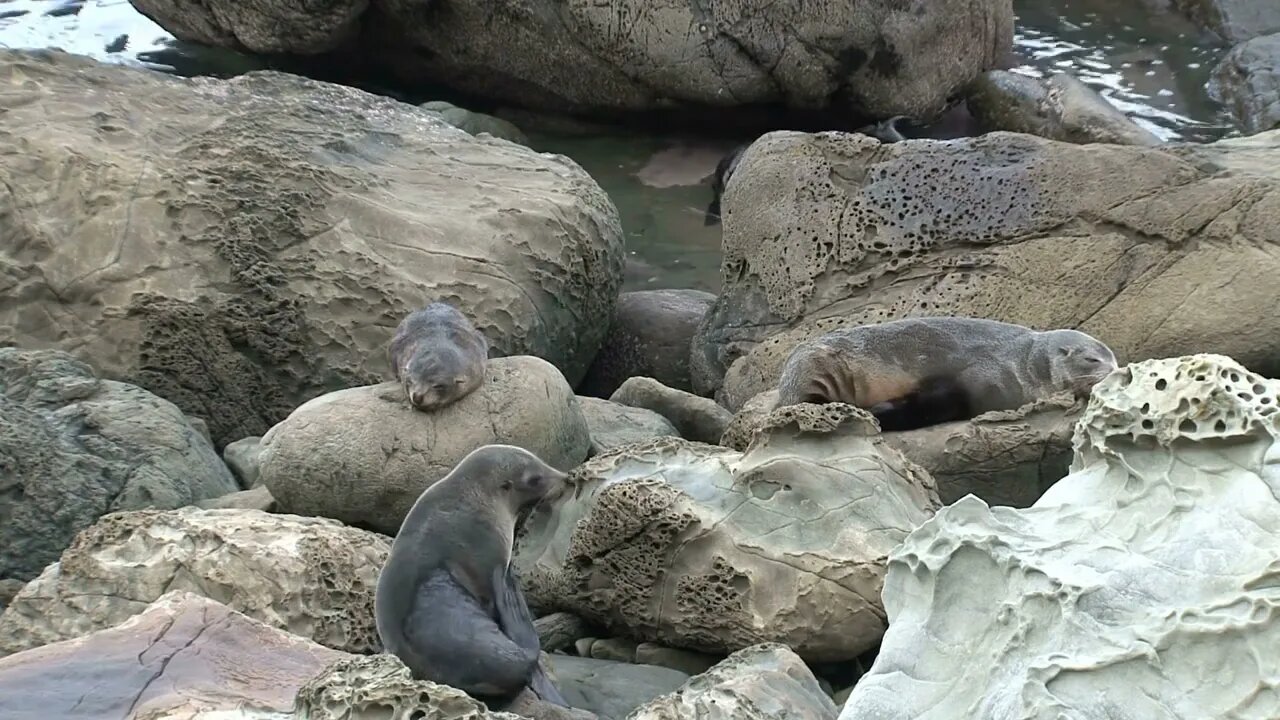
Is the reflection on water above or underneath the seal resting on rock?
underneath

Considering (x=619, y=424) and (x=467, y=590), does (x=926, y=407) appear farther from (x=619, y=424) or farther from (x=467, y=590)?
(x=467, y=590)

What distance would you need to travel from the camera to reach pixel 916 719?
2396mm

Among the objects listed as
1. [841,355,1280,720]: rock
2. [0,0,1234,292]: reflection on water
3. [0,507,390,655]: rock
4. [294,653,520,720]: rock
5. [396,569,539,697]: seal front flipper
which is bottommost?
[0,0,1234,292]: reflection on water

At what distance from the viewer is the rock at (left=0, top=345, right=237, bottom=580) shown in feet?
16.9

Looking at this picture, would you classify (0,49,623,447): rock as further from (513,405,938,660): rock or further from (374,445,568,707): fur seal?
(374,445,568,707): fur seal

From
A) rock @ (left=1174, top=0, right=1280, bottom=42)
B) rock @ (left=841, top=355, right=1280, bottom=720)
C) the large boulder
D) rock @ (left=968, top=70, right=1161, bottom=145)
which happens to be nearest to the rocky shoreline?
rock @ (left=841, top=355, right=1280, bottom=720)

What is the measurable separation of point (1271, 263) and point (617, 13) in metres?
6.51

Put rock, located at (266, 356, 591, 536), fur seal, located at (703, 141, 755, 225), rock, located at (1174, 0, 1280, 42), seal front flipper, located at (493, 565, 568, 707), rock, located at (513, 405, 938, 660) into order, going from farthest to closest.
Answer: rock, located at (1174, 0, 1280, 42), fur seal, located at (703, 141, 755, 225), rock, located at (266, 356, 591, 536), rock, located at (513, 405, 938, 660), seal front flipper, located at (493, 565, 568, 707)

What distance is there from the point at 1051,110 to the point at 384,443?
792 centimetres

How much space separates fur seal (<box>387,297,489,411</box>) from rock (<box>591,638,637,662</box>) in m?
1.28

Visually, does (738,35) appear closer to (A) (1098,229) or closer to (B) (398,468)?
(A) (1098,229)

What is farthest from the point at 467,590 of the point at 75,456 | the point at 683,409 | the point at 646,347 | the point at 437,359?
the point at 646,347

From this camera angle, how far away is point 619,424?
6.59m

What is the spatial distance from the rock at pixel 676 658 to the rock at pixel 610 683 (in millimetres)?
86
